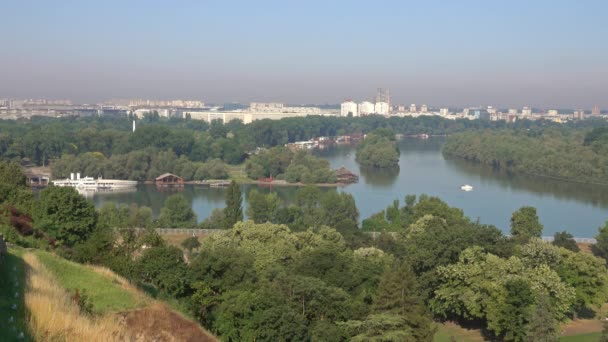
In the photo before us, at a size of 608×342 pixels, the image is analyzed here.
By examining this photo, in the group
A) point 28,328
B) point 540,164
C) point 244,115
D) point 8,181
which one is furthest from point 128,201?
point 244,115

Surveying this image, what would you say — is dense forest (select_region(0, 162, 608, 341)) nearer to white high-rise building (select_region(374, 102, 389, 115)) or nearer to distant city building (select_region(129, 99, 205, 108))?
white high-rise building (select_region(374, 102, 389, 115))

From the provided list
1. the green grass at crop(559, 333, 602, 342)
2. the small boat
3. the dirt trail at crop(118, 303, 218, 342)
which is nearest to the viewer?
the dirt trail at crop(118, 303, 218, 342)

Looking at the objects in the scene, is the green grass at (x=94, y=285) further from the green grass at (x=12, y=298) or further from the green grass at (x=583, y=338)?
the green grass at (x=583, y=338)

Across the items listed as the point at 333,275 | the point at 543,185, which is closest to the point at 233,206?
the point at 333,275

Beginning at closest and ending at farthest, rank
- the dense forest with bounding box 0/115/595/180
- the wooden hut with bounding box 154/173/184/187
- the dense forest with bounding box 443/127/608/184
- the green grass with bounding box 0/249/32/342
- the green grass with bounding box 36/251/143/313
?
the green grass with bounding box 0/249/32/342 → the green grass with bounding box 36/251/143/313 → the wooden hut with bounding box 154/173/184/187 → the dense forest with bounding box 0/115/595/180 → the dense forest with bounding box 443/127/608/184

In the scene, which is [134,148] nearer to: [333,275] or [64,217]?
[64,217]

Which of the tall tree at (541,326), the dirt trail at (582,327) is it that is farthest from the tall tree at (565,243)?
the tall tree at (541,326)

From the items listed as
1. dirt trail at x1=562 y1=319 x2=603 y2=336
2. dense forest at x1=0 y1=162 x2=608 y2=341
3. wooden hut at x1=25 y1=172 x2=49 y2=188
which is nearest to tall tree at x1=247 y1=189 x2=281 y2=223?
dense forest at x1=0 y1=162 x2=608 y2=341
